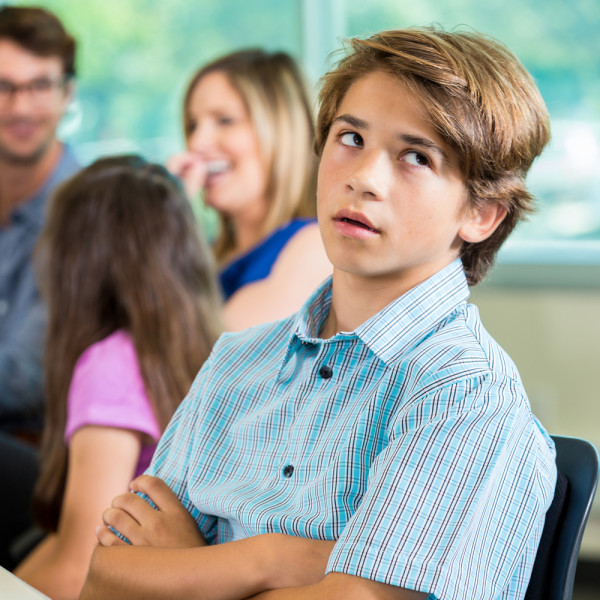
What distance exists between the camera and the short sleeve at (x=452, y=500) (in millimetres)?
840

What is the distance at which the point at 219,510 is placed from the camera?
104 cm

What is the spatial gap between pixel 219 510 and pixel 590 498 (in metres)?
0.42

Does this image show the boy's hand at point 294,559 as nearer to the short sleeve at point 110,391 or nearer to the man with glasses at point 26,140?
the short sleeve at point 110,391

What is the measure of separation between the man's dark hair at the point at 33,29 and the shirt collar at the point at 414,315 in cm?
207

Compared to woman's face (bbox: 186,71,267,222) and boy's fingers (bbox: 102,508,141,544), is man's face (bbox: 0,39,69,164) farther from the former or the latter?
boy's fingers (bbox: 102,508,141,544)

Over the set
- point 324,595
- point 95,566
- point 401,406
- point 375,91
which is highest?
point 375,91

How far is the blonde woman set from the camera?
7.87 feet

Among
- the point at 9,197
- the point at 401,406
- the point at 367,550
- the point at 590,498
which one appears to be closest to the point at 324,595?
the point at 367,550

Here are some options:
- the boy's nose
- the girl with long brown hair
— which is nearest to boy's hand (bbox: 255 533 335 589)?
the boy's nose

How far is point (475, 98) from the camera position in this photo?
0.96 m

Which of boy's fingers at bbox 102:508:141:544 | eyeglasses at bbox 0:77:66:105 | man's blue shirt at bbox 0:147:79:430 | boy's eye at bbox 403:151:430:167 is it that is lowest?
man's blue shirt at bbox 0:147:79:430

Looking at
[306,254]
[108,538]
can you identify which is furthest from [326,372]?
[306,254]

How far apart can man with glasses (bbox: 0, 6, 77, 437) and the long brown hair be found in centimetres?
88

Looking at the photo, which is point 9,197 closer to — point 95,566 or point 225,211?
point 225,211
